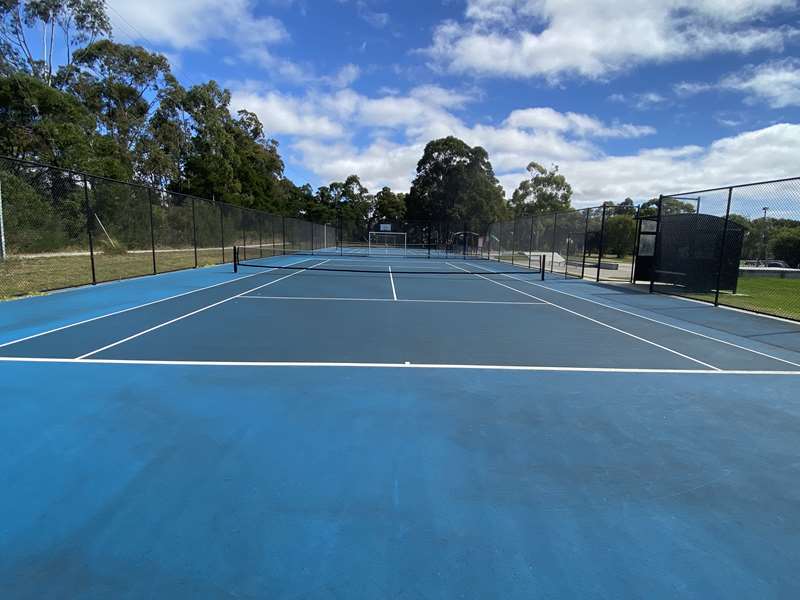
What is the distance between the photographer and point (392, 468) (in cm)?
307

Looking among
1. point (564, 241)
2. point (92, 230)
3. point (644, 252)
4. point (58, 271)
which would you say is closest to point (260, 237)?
point (92, 230)

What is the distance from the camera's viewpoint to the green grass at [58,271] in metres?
11.9

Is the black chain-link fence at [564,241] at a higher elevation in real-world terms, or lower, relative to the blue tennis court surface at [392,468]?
higher

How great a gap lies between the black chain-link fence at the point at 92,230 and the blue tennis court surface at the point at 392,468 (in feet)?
29.5

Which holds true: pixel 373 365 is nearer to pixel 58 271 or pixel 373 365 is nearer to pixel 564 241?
pixel 58 271

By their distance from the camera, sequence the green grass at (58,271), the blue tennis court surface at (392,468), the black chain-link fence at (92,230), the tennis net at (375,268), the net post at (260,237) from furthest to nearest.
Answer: the net post at (260,237) → the tennis net at (375,268) → the black chain-link fence at (92,230) → the green grass at (58,271) → the blue tennis court surface at (392,468)

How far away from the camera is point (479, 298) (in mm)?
12188

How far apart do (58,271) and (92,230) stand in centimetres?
530

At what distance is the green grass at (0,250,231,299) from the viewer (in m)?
11.9

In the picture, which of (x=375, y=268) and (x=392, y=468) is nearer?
(x=392, y=468)

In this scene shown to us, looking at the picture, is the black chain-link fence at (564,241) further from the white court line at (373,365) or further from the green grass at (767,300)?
the white court line at (373,365)

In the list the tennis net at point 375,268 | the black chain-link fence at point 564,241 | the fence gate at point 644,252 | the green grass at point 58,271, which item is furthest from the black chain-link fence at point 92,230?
the fence gate at point 644,252

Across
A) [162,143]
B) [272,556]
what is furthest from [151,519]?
[162,143]

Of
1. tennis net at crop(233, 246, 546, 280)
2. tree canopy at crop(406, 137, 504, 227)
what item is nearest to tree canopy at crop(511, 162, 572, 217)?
tree canopy at crop(406, 137, 504, 227)
